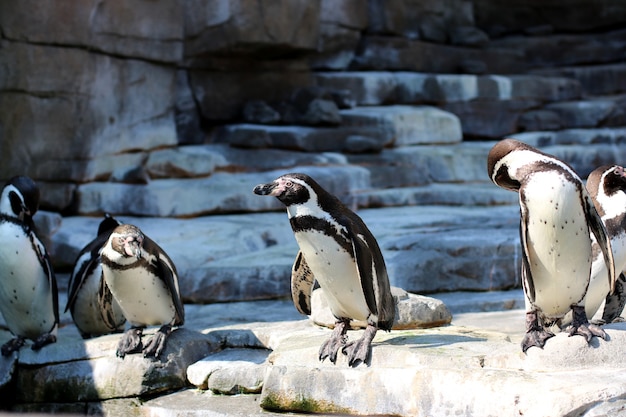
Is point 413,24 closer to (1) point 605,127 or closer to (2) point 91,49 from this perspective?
(1) point 605,127

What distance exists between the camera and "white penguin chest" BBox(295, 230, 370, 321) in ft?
14.4

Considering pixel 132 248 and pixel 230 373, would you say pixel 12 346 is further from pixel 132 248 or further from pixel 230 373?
pixel 230 373

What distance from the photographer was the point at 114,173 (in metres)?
9.57

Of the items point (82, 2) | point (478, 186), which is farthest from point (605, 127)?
point (82, 2)

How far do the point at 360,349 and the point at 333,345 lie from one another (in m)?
0.16

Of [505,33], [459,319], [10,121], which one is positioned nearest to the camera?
[459,319]

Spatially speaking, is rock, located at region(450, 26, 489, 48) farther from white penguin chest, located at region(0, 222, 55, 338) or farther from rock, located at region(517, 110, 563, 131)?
white penguin chest, located at region(0, 222, 55, 338)

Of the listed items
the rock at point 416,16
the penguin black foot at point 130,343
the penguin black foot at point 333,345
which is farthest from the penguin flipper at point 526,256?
the rock at point 416,16

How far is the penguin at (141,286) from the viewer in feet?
16.4

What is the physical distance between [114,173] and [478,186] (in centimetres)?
399

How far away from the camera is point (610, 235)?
481cm

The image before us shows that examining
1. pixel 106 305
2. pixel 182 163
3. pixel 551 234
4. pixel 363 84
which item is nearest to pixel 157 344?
pixel 106 305

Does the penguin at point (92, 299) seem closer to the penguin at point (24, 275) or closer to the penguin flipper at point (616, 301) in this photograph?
the penguin at point (24, 275)

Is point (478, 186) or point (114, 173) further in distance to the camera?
point (478, 186)
